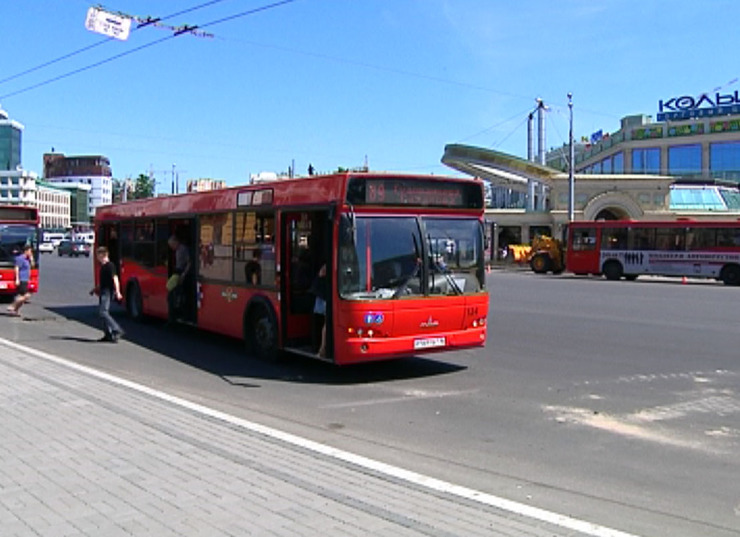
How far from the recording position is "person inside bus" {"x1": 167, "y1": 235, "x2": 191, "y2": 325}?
46.6 feet

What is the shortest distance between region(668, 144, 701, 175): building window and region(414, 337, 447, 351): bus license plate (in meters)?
79.1

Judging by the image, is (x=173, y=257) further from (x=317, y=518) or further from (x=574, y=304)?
(x=574, y=304)

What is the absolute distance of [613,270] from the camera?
3775 centimetres

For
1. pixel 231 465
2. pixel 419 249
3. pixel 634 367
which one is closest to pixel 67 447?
pixel 231 465

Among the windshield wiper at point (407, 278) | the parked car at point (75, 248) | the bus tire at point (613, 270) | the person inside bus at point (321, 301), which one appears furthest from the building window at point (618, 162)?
the person inside bus at point (321, 301)

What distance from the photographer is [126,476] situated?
569 cm

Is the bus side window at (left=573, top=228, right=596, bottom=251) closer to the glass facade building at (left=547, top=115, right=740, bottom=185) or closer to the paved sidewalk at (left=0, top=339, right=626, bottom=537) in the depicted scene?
the paved sidewalk at (left=0, top=339, right=626, bottom=537)

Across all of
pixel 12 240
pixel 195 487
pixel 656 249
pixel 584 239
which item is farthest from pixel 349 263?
pixel 584 239

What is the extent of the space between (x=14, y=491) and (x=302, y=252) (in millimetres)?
6152

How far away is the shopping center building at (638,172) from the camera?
194ft

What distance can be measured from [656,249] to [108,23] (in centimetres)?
2835

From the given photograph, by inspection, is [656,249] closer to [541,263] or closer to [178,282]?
[541,263]

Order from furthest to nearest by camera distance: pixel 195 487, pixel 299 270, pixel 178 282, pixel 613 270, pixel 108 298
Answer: pixel 613 270, pixel 178 282, pixel 108 298, pixel 299 270, pixel 195 487

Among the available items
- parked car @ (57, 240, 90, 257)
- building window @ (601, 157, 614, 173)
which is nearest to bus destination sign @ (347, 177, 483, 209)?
parked car @ (57, 240, 90, 257)
